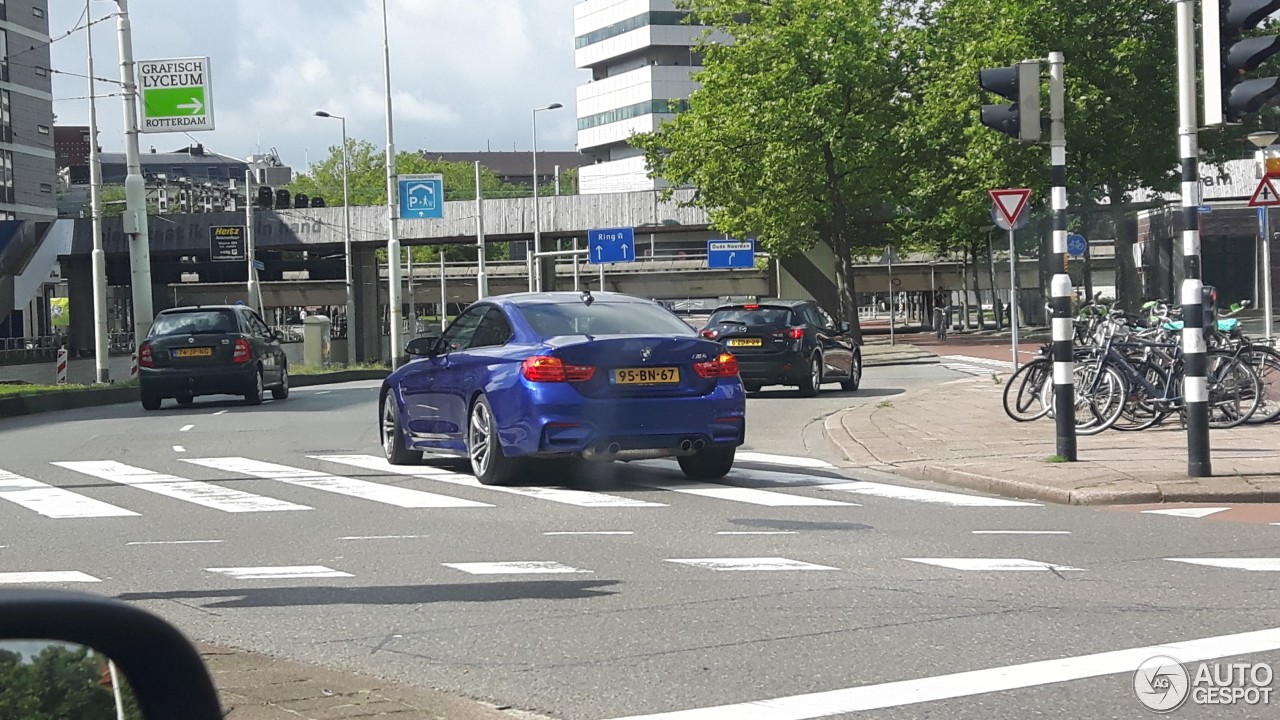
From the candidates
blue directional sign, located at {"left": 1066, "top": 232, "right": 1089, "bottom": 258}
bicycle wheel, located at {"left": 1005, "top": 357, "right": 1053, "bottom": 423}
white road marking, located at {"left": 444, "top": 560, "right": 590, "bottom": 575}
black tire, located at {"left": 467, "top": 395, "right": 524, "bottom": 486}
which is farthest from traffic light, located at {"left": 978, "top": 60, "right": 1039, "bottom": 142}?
blue directional sign, located at {"left": 1066, "top": 232, "right": 1089, "bottom": 258}

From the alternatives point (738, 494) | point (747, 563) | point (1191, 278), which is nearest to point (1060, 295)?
point (1191, 278)

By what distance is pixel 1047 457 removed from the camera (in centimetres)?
1382

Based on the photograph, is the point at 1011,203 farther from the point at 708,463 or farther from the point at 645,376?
the point at 645,376

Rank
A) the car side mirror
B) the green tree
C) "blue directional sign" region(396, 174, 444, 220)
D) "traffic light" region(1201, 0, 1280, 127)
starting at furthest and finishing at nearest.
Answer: "blue directional sign" region(396, 174, 444, 220)
the green tree
the car side mirror
"traffic light" region(1201, 0, 1280, 127)

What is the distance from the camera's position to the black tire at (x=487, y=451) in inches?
510

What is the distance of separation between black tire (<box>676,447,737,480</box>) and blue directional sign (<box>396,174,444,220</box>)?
42060 millimetres

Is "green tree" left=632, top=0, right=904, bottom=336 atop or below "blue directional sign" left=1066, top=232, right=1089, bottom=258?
atop

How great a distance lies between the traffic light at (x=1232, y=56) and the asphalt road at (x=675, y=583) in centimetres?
287

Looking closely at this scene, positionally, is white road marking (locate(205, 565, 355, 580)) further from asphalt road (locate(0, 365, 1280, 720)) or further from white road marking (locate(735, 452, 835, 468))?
white road marking (locate(735, 452, 835, 468))

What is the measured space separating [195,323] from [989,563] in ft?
65.9

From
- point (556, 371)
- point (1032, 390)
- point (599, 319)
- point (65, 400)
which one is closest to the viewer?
point (556, 371)

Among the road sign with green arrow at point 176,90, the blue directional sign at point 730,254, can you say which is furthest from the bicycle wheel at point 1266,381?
the blue directional sign at point 730,254

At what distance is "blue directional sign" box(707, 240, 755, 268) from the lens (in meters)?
69.0

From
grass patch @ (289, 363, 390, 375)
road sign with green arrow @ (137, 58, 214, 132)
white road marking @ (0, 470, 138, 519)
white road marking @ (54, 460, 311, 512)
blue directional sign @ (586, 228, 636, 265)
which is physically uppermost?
road sign with green arrow @ (137, 58, 214, 132)
